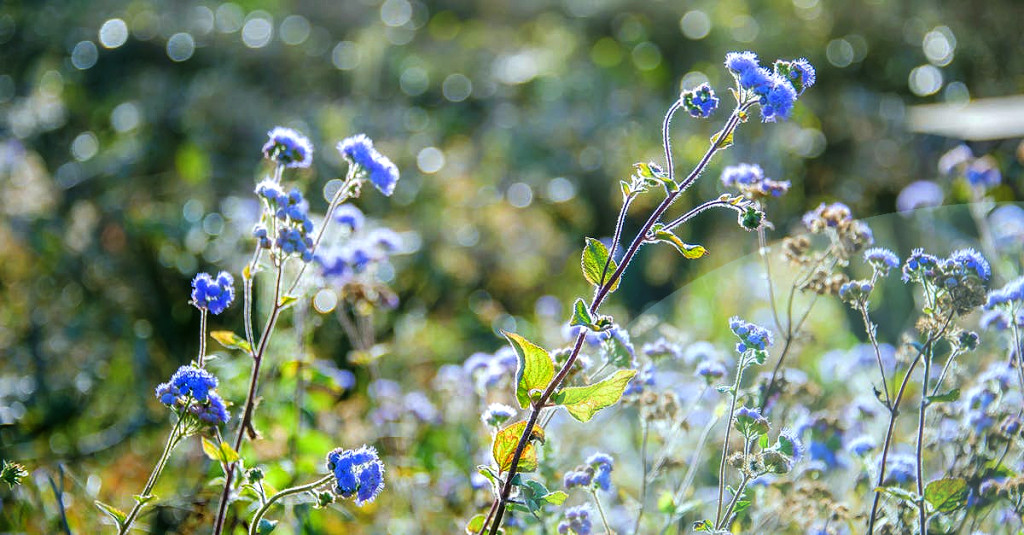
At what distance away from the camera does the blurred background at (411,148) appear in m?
3.84

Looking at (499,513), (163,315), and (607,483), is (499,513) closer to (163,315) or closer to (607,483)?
(607,483)

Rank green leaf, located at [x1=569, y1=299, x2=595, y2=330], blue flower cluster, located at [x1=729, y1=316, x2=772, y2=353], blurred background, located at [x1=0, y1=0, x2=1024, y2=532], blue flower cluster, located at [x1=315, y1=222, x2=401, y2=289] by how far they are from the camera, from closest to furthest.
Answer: green leaf, located at [x1=569, y1=299, x2=595, y2=330] → blue flower cluster, located at [x1=729, y1=316, x2=772, y2=353] → blue flower cluster, located at [x1=315, y1=222, x2=401, y2=289] → blurred background, located at [x1=0, y1=0, x2=1024, y2=532]

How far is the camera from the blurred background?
384 centimetres

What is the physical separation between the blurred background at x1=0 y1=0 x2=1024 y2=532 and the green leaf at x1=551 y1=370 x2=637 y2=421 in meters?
1.05

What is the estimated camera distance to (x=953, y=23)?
7.27m

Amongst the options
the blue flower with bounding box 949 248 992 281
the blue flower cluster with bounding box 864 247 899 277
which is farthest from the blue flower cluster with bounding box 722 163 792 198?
the blue flower with bounding box 949 248 992 281

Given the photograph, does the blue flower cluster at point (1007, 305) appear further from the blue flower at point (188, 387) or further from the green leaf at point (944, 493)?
the blue flower at point (188, 387)

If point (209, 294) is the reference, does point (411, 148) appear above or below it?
above

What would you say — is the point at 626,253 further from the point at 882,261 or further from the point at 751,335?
the point at 882,261

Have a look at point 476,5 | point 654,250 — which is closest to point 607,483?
point 654,250

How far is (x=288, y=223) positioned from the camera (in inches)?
70.2

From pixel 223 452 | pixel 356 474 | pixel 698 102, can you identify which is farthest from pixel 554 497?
pixel 698 102

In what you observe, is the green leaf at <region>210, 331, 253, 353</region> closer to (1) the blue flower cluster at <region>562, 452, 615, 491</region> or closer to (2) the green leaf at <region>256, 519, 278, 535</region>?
(2) the green leaf at <region>256, 519, 278, 535</region>

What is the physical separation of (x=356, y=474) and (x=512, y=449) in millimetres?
253
